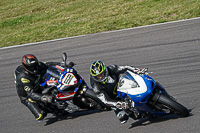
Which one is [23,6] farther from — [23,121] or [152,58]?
[23,121]

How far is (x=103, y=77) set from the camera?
263 inches

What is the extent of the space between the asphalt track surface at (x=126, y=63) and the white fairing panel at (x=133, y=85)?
853 millimetres

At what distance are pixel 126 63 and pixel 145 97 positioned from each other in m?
4.75

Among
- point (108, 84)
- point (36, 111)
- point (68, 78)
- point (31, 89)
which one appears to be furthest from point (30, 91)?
point (108, 84)

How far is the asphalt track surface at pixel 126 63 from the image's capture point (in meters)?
7.00

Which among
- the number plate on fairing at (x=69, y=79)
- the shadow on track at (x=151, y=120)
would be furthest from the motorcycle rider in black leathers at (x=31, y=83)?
the shadow on track at (x=151, y=120)

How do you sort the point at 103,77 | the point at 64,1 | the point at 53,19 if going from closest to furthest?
the point at 103,77
the point at 53,19
the point at 64,1

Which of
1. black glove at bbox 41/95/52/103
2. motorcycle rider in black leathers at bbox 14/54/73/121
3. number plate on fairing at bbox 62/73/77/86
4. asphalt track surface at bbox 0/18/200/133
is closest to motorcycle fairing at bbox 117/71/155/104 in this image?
asphalt track surface at bbox 0/18/200/133

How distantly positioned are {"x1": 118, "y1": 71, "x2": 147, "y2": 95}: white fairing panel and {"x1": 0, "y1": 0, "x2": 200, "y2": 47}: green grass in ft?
28.1

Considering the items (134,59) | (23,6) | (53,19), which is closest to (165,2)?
(53,19)

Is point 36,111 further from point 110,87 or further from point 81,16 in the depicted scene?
point 81,16

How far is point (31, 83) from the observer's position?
7.86 m

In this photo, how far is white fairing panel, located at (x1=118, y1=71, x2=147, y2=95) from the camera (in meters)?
6.11

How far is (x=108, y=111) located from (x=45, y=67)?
6.42 feet
